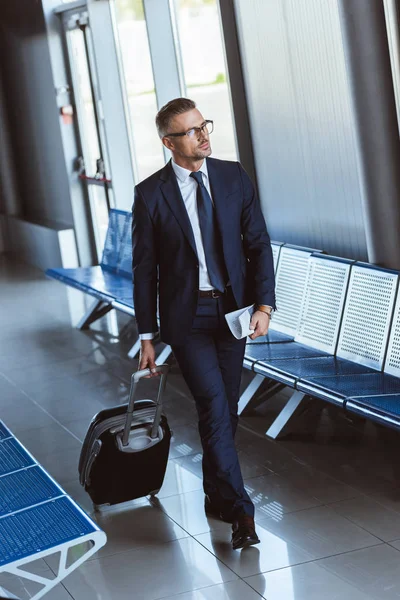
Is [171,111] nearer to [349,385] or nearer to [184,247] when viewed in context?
[184,247]

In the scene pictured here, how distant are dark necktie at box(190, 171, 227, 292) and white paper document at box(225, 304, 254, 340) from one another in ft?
0.38

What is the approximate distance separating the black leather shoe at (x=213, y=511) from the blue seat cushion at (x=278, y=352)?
3.44 feet

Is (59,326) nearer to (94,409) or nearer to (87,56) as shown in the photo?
(94,409)

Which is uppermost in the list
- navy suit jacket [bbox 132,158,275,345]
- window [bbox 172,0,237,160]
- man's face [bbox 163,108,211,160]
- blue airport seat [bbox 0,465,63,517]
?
window [bbox 172,0,237,160]

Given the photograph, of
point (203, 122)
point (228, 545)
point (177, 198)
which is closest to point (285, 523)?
point (228, 545)

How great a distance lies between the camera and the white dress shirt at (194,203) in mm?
3539

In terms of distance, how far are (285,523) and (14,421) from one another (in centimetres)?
227

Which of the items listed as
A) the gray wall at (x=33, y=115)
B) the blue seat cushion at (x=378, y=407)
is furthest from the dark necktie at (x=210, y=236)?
the gray wall at (x=33, y=115)

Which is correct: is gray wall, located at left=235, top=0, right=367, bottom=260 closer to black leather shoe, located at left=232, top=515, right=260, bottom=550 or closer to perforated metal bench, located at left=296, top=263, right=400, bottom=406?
perforated metal bench, located at left=296, top=263, right=400, bottom=406

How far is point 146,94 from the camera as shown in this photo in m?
8.64

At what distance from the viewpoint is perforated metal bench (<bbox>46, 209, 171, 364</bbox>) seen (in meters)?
7.21

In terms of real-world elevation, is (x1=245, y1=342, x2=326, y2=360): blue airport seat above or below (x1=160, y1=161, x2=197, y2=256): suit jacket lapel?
below

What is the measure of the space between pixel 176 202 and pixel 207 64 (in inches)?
166

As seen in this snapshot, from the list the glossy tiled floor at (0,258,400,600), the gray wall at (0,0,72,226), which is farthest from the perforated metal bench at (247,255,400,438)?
the gray wall at (0,0,72,226)
